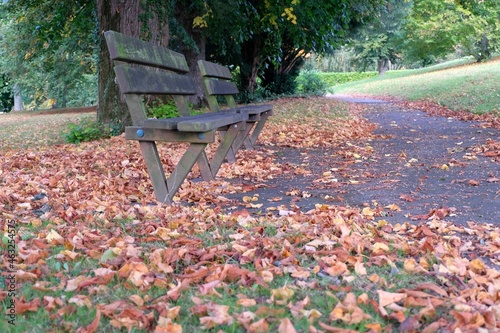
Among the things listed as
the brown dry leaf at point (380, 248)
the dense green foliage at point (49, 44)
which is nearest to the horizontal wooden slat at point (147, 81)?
the brown dry leaf at point (380, 248)

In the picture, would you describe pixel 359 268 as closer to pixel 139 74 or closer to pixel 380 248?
pixel 380 248

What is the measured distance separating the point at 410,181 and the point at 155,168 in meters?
2.59

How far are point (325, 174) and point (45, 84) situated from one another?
2980cm

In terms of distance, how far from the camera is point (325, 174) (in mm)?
5930

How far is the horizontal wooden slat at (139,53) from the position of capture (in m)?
4.41

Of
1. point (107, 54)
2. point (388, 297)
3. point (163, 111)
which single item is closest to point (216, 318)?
point (388, 297)

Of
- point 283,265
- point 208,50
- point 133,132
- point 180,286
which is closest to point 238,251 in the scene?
point 283,265

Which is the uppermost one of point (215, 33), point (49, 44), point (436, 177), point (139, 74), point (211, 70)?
point (49, 44)

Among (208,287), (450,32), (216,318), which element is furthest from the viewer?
(450,32)

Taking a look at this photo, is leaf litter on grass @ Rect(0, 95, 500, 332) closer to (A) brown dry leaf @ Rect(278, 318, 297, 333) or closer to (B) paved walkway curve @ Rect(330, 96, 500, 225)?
(A) brown dry leaf @ Rect(278, 318, 297, 333)

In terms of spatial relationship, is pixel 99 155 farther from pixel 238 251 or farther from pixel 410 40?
pixel 410 40

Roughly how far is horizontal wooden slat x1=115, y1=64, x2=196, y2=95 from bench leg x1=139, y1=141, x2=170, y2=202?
0.44 m

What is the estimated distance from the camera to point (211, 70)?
22.7 feet

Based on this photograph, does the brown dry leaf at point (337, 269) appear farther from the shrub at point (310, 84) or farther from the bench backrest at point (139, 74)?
the shrub at point (310, 84)
